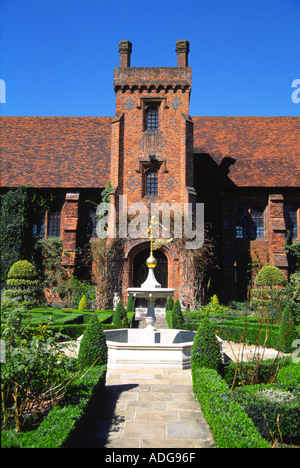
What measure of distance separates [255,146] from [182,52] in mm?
7860

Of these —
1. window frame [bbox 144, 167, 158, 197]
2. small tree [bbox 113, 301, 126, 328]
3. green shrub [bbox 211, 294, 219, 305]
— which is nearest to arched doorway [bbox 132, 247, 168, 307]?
green shrub [bbox 211, 294, 219, 305]

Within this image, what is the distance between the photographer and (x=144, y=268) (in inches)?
867

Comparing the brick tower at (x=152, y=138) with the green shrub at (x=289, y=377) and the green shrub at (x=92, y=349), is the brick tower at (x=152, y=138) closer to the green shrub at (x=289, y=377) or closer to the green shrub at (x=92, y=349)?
the green shrub at (x=92, y=349)

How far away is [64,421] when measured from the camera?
5.12 metres

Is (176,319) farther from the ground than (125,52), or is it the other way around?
(125,52)

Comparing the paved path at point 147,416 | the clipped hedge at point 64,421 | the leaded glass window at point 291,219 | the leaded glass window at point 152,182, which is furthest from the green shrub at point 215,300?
the clipped hedge at point 64,421

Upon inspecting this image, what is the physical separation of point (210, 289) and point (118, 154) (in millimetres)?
9097

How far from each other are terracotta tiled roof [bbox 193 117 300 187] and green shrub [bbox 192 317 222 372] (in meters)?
17.1

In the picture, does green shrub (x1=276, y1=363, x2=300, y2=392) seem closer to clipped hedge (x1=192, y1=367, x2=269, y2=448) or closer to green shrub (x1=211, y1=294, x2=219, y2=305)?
clipped hedge (x1=192, y1=367, x2=269, y2=448)

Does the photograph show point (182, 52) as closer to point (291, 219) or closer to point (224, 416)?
point (291, 219)

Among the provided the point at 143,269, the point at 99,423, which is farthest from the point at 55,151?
the point at 99,423

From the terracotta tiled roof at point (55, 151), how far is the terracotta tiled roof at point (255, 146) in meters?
6.60

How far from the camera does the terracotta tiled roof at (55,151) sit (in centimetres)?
2442
